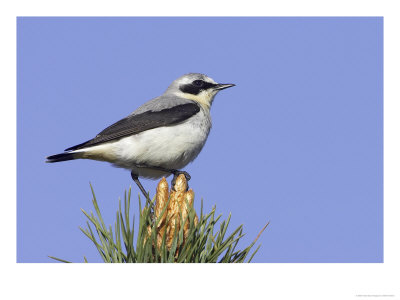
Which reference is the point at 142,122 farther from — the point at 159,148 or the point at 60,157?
the point at 60,157

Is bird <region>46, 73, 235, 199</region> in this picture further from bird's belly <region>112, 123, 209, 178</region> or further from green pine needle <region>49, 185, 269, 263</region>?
green pine needle <region>49, 185, 269, 263</region>

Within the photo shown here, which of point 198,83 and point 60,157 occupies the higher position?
point 198,83

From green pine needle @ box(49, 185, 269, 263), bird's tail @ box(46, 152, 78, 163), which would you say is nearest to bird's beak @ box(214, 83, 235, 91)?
bird's tail @ box(46, 152, 78, 163)

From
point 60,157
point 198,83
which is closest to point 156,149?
point 60,157

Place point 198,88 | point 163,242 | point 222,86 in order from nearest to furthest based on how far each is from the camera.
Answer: point 163,242, point 222,86, point 198,88

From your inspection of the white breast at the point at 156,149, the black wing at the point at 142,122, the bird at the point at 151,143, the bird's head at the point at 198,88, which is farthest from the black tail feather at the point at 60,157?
the bird's head at the point at 198,88

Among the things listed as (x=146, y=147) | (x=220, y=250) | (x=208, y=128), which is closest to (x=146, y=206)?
(x=220, y=250)

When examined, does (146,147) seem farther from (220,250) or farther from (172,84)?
(220,250)
